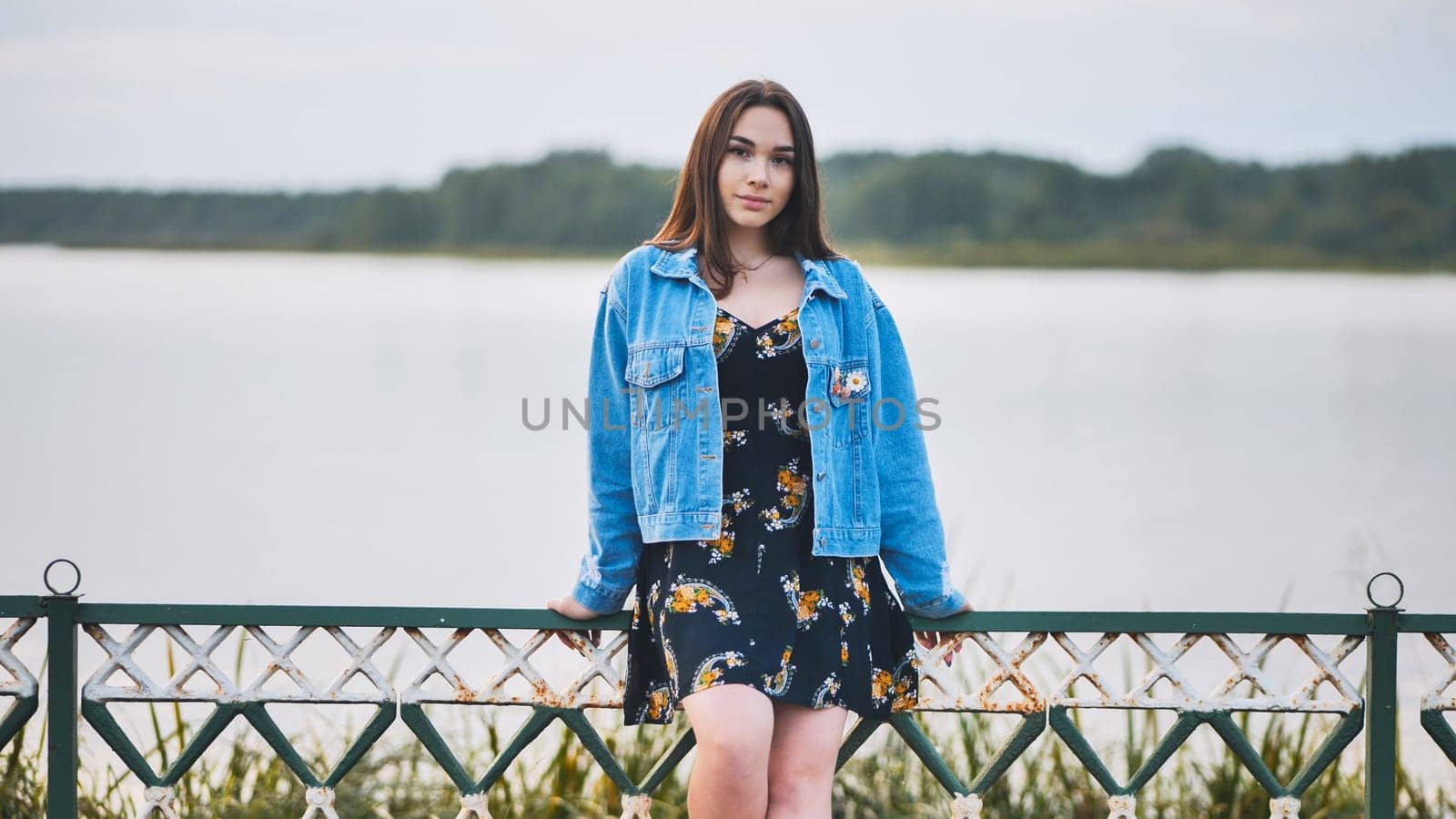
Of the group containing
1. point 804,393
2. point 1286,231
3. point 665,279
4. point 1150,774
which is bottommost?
point 1150,774

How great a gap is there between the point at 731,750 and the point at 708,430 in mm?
554

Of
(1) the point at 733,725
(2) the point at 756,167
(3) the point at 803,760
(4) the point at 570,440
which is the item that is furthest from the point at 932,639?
(4) the point at 570,440

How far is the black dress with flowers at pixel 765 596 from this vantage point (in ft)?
7.80

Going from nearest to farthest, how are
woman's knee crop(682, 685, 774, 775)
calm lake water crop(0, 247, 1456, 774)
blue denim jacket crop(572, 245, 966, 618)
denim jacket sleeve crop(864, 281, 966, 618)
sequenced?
woman's knee crop(682, 685, 774, 775), blue denim jacket crop(572, 245, 966, 618), denim jacket sleeve crop(864, 281, 966, 618), calm lake water crop(0, 247, 1456, 774)

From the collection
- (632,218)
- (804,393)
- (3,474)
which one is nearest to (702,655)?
(804,393)

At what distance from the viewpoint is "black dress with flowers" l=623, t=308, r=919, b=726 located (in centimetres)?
238

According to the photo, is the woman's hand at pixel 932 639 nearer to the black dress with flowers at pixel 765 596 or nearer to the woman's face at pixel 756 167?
the black dress with flowers at pixel 765 596

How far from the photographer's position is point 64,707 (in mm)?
2537

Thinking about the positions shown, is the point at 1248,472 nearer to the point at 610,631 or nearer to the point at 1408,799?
the point at 1408,799

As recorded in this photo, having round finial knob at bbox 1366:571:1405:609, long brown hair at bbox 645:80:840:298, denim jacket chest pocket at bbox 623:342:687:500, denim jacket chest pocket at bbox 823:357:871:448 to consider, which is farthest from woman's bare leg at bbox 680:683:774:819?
round finial knob at bbox 1366:571:1405:609

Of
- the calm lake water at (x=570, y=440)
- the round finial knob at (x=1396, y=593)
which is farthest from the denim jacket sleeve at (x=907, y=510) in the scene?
the calm lake water at (x=570, y=440)

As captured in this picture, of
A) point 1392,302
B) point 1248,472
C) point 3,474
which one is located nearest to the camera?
point 3,474

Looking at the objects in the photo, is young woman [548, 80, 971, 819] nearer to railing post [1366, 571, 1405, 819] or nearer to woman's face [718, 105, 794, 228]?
woman's face [718, 105, 794, 228]

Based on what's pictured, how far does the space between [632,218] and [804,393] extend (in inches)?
707
